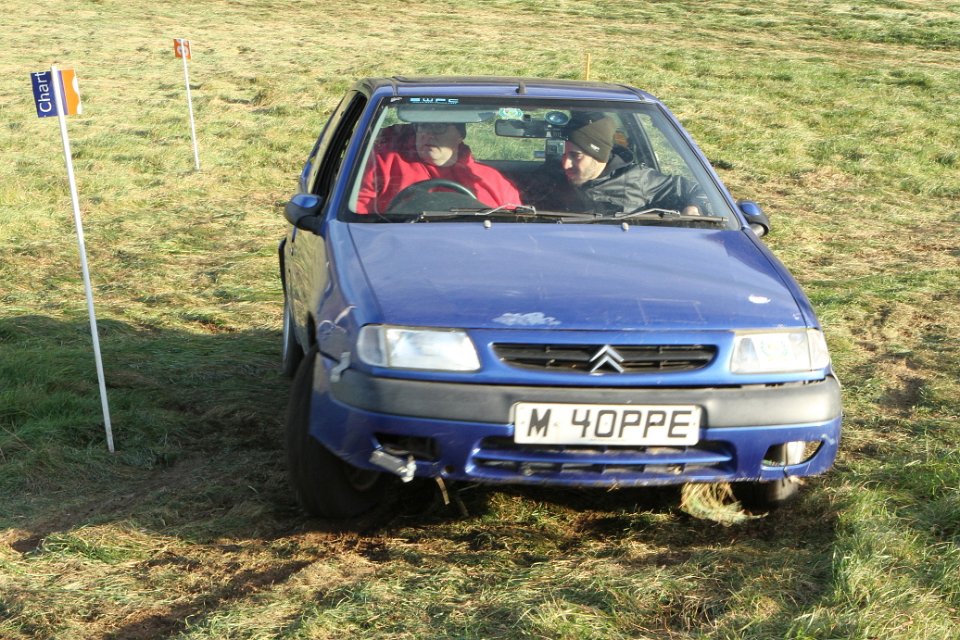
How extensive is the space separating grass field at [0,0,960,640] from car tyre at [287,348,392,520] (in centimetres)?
13

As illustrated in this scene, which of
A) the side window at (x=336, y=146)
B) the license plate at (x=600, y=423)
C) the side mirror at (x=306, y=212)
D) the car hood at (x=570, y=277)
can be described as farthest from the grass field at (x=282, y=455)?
the side window at (x=336, y=146)

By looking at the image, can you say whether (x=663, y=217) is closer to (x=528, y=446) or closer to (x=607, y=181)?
(x=607, y=181)

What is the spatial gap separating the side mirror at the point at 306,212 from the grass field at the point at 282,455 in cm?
98

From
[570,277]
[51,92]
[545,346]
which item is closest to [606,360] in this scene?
[545,346]

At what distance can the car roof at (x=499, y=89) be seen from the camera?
5059 millimetres

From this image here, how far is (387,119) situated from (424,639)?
2.53 m

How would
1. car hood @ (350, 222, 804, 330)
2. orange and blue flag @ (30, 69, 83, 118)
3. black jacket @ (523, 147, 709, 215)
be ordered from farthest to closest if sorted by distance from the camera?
orange and blue flag @ (30, 69, 83, 118)
black jacket @ (523, 147, 709, 215)
car hood @ (350, 222, 804, 330)

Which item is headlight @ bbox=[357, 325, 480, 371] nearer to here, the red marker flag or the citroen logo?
the citroen logo

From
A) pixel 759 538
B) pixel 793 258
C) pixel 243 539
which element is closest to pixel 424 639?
pixel 243 539

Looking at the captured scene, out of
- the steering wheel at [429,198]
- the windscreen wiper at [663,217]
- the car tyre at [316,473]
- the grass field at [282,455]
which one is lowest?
the grass field at [282,455]

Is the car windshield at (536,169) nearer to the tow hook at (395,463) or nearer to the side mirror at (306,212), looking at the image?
the side mirror at (306,212)

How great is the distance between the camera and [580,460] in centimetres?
350

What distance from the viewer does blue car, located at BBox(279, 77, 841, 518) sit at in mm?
3486

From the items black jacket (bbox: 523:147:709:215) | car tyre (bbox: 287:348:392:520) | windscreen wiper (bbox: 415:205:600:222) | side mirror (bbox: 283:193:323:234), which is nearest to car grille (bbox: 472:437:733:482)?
Result: car tyre (bbox: 287:348:392:520)
